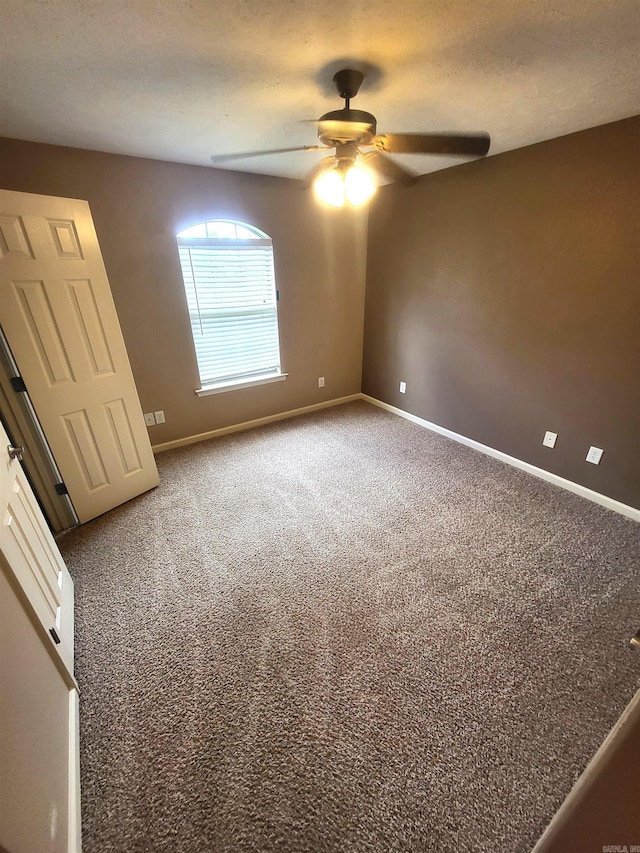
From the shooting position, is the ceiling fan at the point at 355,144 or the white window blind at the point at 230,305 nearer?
the ceiling fan at the point at 355,144

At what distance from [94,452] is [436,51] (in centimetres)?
273

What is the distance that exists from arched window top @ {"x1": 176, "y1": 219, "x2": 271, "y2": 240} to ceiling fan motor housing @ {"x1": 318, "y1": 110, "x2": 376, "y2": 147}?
165 cm

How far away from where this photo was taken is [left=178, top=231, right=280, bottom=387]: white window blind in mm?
2959

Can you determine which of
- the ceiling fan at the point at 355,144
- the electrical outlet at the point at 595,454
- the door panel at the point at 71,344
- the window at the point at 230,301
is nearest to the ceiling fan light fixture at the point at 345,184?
the ceiling fan at the point at 355,144

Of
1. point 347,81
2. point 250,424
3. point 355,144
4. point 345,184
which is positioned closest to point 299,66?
point 347,81

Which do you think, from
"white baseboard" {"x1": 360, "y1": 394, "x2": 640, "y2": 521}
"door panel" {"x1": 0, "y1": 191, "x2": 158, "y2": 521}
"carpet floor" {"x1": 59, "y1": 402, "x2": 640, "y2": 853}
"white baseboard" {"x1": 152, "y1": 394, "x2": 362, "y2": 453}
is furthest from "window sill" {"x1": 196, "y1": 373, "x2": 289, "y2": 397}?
"white baseboard" {"x1": 360, "y1": 394, "x2": 640, "y2": 521}

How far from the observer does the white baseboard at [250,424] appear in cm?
327

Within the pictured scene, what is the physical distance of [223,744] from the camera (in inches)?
49.1

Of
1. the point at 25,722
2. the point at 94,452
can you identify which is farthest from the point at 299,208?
the point at 25,722

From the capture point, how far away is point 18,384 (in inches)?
74.7

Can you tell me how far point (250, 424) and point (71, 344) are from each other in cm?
185

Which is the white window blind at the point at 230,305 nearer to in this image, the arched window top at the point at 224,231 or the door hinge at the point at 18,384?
the arched window top at the point at 224,231

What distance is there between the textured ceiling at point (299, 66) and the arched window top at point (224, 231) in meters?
0.72

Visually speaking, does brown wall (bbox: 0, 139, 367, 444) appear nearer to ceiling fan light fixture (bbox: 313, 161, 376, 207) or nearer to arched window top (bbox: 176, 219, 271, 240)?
arched window top (bbox: 176, 219, 271, 240)
